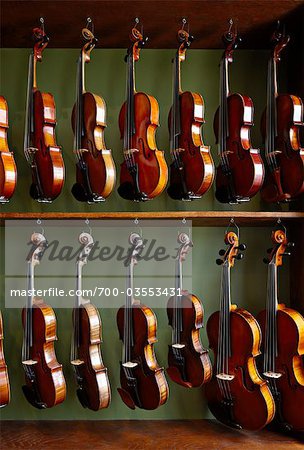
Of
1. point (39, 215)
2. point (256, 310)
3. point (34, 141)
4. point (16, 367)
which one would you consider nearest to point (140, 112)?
point (34, 141)

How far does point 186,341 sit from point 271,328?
38 cm

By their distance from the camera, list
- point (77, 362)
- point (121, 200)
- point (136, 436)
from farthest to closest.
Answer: point (121, 200), point (136, 436), point (77, 362)

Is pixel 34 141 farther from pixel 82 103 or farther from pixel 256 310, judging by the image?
pixel 256 310

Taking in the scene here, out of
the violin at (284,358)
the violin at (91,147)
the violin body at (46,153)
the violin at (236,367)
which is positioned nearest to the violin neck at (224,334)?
the violin at (236,367)

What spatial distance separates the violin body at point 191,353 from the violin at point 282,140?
63cm

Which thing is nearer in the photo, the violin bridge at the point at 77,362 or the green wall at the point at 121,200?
the violin bridge at the point at 77,362

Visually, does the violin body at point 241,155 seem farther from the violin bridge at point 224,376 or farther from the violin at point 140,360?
the violin bridge at point 224,376

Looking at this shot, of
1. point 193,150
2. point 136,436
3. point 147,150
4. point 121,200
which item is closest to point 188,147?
point 193,150

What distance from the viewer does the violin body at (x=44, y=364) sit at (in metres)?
2.31

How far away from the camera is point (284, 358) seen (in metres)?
2.27

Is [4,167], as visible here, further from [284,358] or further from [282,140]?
[284,358]

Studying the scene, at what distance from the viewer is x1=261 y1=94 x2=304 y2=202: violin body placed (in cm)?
230

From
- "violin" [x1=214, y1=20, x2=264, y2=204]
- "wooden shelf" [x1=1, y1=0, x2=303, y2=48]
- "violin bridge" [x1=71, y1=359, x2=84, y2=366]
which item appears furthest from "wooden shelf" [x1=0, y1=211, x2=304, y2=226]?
"wooden shelf" [x1=1, y1=0, x2=303, y2=48]

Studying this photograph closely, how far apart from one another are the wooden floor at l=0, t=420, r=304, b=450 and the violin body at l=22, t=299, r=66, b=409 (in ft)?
0.66
